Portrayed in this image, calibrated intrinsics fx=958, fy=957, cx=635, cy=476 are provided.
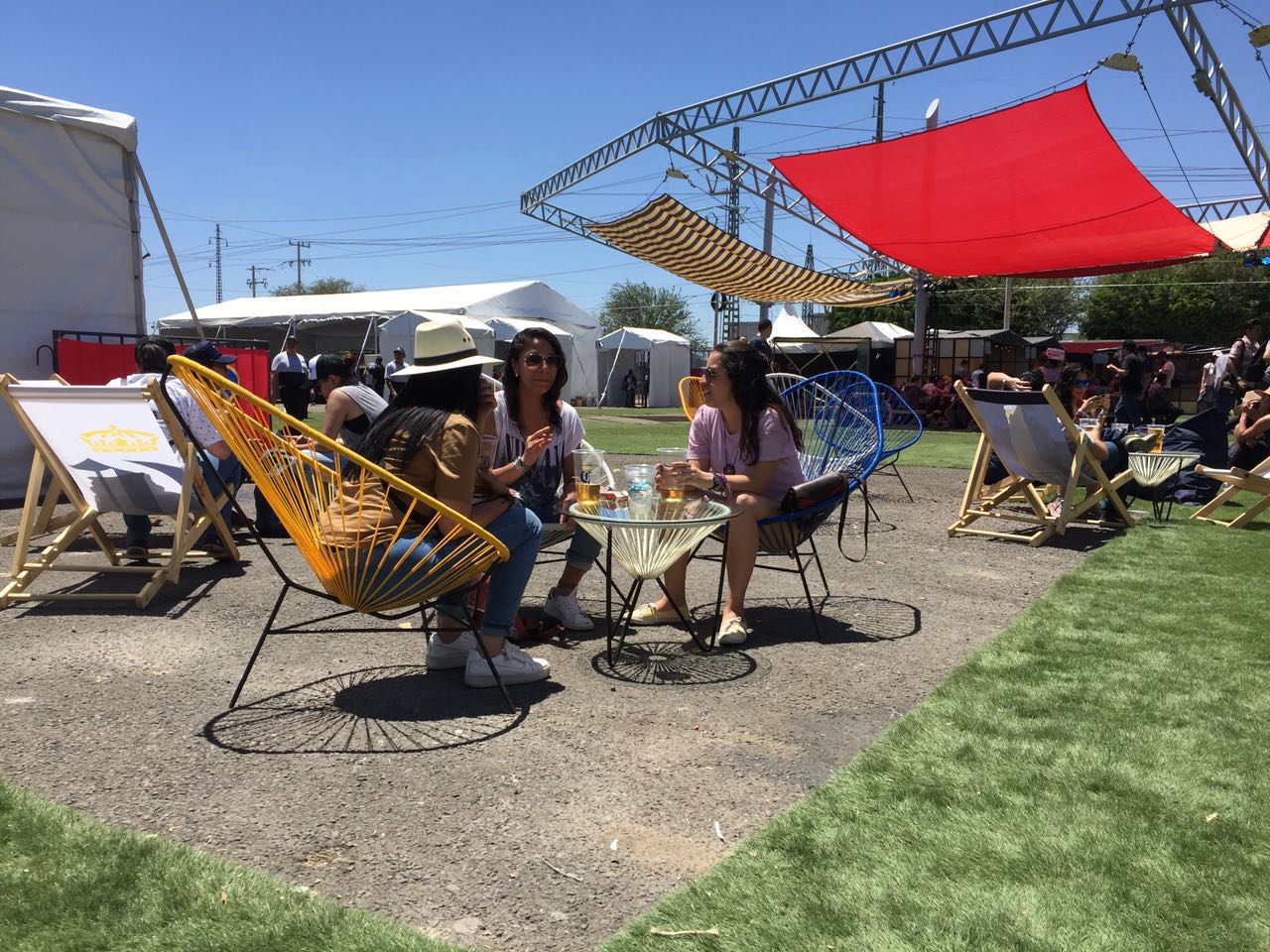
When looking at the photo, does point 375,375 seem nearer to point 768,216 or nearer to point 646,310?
point 768,216

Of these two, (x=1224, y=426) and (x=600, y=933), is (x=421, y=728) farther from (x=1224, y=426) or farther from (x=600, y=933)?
(x=1224, y=426)

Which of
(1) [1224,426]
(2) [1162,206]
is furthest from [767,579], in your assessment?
(2) [1162,206]

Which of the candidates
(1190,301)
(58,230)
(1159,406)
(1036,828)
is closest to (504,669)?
(1036,828)

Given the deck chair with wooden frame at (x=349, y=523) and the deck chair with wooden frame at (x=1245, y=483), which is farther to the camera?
the deck chair with wooden frame at (x=1245, y=483)

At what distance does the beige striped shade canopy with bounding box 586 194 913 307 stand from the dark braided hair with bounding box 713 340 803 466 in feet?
40.1

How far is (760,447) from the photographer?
367 cm

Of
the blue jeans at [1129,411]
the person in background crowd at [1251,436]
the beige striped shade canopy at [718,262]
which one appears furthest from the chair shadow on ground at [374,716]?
the beige striped shade canopy at [718,262]

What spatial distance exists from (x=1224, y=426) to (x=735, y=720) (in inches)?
241

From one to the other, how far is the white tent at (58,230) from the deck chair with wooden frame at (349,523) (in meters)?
5.78

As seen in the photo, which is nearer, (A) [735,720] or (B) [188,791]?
(B) [188,791]

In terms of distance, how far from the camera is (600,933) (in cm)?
173

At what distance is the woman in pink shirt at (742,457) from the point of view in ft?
11.9

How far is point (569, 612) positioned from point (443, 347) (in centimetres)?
135

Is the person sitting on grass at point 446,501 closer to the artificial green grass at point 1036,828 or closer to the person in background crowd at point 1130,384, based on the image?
the artificial green grass at point 1036,828
